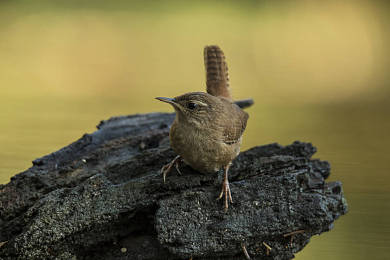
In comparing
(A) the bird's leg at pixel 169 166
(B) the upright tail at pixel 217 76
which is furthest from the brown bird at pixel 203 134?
(B) the upright tail at pixel 217 76

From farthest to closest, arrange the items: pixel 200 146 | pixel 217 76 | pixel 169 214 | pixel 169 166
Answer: pixel 217 76 < pixel 169 166 < pixel 200 146 < pixel 169 214

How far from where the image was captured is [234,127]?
9.99ft

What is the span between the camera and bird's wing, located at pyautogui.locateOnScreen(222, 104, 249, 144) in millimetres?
2959

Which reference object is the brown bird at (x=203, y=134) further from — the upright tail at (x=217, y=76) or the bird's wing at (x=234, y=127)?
the upright tail at (x=217, y=76)

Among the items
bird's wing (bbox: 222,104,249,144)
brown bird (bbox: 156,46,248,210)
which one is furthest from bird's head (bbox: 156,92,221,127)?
bird's wing (bbox: 222,104,249,144)

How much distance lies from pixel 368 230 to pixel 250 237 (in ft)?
2.73

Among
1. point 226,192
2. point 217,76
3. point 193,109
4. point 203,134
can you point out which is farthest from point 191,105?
point 217,76

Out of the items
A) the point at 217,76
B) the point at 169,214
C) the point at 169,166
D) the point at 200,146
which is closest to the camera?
the point at 169,214

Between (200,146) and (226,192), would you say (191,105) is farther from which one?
(226,192)

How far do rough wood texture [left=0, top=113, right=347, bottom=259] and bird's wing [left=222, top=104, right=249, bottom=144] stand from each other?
18cm

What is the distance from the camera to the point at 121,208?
2754 mm

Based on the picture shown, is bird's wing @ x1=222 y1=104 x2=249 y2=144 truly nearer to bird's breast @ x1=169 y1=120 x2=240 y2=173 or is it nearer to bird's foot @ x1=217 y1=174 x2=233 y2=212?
bird's breast @ x1=169 y1=120 x2=240 y2=173

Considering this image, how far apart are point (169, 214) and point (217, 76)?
1.18m

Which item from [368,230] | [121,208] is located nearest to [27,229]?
[121,208]
